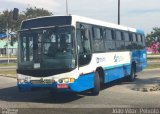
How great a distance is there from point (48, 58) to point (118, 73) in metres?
5.78

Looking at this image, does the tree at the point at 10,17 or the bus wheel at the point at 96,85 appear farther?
the tree at the point at 10,17

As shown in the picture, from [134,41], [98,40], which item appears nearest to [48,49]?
[98,40]

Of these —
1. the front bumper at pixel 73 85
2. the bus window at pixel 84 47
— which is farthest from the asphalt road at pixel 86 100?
the bus window at pixel 84 47

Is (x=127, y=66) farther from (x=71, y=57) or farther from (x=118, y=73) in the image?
(x=71, y=57)

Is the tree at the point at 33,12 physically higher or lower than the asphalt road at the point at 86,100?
higher

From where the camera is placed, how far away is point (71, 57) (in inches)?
535

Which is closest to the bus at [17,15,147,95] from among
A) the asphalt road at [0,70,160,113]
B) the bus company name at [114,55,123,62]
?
the asphalt road at [0,70,160,113]

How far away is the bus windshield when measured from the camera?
44.7 ft

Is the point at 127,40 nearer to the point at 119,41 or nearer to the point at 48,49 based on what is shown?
the point at 119,41

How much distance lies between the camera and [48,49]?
13.9 meters

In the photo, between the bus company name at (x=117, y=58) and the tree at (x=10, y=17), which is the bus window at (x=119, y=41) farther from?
the tree at (x=10, y=17)

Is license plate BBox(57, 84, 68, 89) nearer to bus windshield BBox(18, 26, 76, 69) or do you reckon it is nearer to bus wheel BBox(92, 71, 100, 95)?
bus windshield BBox(18, 26, 76, 69)

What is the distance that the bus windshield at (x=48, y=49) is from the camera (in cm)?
1363

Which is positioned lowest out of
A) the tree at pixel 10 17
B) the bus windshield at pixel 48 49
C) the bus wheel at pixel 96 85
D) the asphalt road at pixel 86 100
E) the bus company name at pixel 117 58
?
the asphalt road at pixel 86 100
